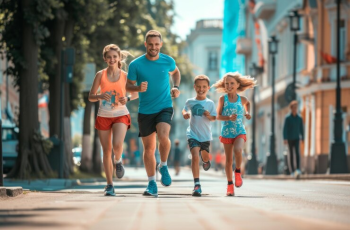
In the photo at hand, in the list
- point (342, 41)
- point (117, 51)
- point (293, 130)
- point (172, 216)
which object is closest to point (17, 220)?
point (172, 216)

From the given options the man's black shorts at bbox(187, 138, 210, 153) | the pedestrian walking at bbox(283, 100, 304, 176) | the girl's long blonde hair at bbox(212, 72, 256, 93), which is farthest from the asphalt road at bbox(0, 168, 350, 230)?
the pedestrian walking at bbox(283, 100, 304, 176)

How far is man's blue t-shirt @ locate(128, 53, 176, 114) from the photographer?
12.4 metres

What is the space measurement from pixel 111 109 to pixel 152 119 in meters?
0.56

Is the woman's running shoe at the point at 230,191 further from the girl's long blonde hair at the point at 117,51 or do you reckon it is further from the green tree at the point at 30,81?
the green tree at the point at 30,81

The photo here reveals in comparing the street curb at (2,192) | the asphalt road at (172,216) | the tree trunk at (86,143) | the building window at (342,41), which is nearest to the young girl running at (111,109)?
the street curb at (2,192)

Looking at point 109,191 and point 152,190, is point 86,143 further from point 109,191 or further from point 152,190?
point 152,190

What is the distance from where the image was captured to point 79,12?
90.9ft

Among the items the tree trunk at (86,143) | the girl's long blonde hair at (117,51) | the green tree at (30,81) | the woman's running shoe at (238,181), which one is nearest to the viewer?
the girl's long blonde hair at (117,51)

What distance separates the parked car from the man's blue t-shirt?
69.6 ft

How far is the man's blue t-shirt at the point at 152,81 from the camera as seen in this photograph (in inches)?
488

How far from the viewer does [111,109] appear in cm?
1257

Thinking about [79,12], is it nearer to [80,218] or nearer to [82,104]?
[82,104]

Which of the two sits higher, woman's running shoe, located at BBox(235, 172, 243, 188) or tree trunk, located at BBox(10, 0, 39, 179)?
tree trunk, located at BBox(10, 0, 39, 179)

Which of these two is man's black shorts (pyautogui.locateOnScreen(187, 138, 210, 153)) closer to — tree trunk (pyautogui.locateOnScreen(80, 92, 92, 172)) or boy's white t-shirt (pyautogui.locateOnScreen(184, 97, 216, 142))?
boy's white t-shirt (pyautogui.locateOnScreen(184, 97, 216, 142))
